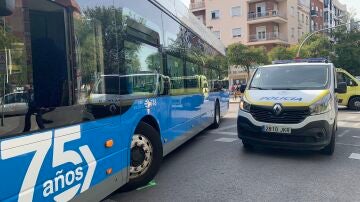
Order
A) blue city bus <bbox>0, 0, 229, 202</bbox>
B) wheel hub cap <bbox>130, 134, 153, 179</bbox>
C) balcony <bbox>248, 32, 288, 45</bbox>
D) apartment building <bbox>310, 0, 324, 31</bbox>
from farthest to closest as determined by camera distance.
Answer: apartment building <bbox>310, 0, 324, 31</bbox> < balcony <bbox>248, 32, 288, 45</bbox> < wheel hub cap <bbox>130, 134, 153, 179</bbox> < blue city bus <bbox>0, 0, 229, 202</bbox>

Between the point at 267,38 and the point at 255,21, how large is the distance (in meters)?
3.04

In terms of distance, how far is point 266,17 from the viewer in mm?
49875

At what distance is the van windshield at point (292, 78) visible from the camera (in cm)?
741

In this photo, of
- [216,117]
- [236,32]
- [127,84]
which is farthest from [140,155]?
[236,32]

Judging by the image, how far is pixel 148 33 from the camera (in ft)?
18.0

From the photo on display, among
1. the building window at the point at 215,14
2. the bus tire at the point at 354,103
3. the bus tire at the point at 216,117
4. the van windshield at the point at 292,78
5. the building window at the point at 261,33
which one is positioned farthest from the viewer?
the building window at the point at 215,14

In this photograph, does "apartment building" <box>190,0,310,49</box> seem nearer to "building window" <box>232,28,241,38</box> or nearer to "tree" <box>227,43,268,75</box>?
"building window" <box>232,28,241,38</box>

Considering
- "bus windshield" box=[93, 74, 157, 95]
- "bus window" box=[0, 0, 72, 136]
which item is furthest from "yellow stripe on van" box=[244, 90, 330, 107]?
"bus window" box=[0, 0, 72, 136]

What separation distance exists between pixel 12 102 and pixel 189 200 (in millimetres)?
2766

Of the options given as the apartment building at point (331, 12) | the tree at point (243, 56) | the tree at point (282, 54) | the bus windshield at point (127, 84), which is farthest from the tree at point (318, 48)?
the bus windshield at point (127, 84)

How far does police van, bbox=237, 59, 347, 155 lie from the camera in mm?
6531

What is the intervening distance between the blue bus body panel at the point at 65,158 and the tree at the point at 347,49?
38520 mm

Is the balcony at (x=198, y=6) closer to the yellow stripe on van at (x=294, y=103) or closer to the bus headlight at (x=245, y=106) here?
the bus headlight at (x=245, y=106)

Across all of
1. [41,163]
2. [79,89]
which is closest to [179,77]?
[79,89]
